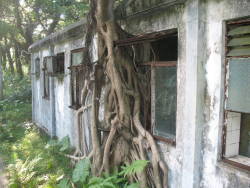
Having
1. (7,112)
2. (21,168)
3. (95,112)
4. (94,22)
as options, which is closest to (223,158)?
(95,112)

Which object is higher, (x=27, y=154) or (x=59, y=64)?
(x=59, y=64)

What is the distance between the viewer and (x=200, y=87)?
3150 mm

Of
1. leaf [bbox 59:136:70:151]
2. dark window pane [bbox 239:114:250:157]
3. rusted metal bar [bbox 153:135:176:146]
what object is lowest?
leaf [bbox 59:136:70:151]

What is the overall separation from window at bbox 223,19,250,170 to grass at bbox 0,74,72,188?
→ 328 cm

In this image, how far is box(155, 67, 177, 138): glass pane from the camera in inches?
147

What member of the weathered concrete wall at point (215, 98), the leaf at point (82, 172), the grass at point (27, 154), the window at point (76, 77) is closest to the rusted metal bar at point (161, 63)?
the weathered concrete wall at point (215, 98)

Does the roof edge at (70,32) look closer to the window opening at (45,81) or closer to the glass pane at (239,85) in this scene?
the window opening at (45,81)

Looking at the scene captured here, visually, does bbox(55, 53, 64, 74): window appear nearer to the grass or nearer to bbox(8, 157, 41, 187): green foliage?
the grass

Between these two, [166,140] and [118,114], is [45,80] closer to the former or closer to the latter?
[118,114]

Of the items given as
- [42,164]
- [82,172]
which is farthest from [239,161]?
[42,164]

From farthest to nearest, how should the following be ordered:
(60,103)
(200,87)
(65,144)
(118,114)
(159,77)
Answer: (60,103)
(65,144)
(118,114)
(159,77)
(200,87)

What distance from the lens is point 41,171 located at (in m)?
5.98

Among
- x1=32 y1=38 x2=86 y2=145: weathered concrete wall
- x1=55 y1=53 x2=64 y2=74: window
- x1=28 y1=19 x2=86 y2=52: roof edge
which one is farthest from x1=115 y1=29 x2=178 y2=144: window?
x1=55 y1=53 x2=64 y2=74: window

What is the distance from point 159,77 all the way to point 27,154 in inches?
188
